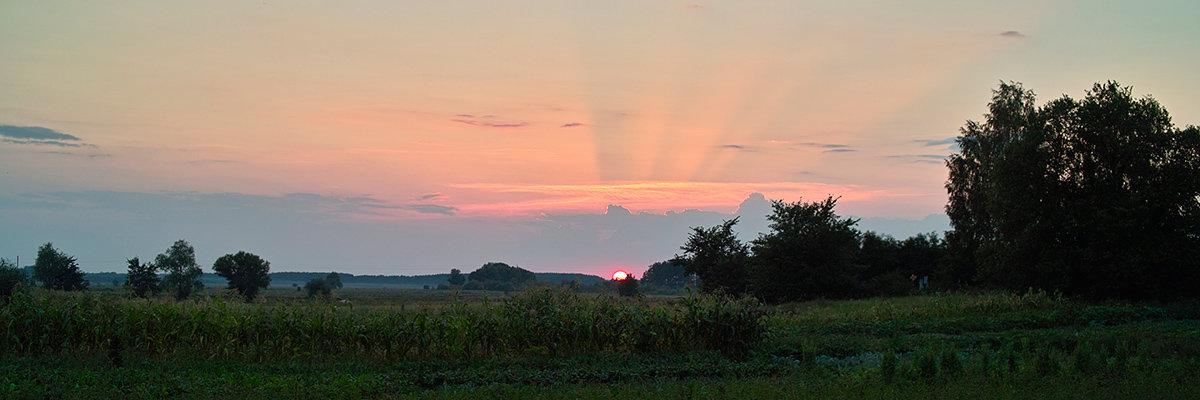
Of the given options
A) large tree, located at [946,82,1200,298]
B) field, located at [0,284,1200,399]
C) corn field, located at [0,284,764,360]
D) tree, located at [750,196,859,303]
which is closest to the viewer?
field, located at [0,284,1200,399]

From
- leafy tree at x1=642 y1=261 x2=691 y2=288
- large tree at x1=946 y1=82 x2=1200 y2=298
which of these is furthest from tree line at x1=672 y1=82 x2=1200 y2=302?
leafy tree at x1=642 y1=261 x2=691 y2=288

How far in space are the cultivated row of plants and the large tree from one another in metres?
25.9

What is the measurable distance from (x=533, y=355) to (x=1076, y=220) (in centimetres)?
3096

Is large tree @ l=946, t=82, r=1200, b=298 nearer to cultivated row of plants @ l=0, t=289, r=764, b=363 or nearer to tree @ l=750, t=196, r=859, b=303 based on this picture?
tree @ l=750, t=196, r=859, b=303

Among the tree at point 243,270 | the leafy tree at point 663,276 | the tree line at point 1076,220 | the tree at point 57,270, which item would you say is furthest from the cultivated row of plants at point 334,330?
the leafy tree at point 663,276

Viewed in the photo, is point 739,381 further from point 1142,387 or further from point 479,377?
point 1142,387

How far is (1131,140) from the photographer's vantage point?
3784 cm

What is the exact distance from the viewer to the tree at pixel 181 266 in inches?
2958

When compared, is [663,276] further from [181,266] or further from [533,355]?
[533,355]

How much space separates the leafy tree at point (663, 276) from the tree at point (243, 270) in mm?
81793

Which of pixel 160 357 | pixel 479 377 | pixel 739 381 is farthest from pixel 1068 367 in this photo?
pixel 160 357

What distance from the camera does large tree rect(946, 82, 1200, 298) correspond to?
118 feet

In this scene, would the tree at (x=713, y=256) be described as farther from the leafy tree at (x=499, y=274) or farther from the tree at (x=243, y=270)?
the leafy tree at (x=499, y=274)

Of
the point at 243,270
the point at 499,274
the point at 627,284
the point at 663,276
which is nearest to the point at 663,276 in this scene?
the point at 663,276
